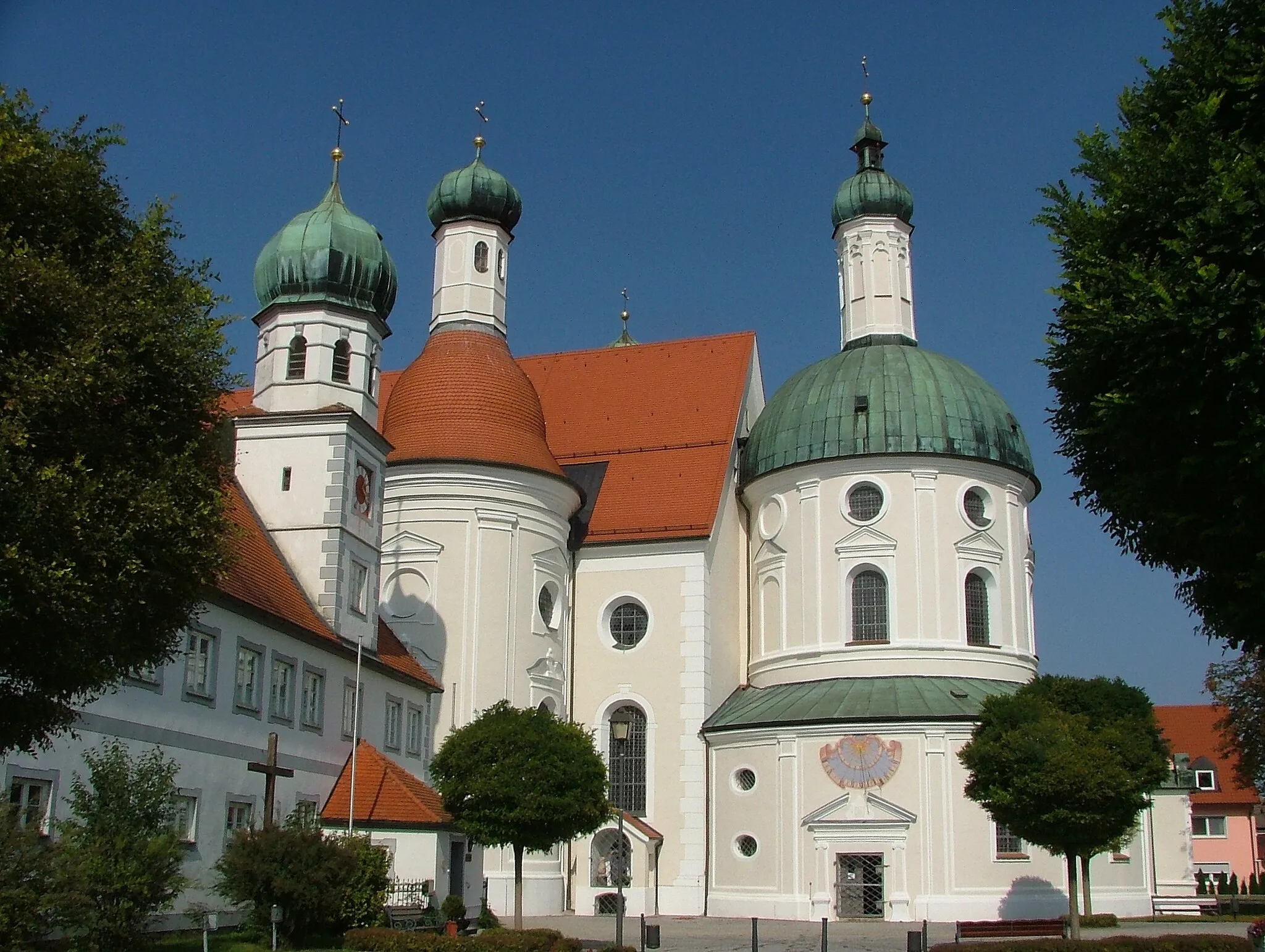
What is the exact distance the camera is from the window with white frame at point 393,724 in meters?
30.7

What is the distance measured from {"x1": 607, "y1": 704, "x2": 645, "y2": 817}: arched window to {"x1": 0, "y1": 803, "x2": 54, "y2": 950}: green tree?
82.7ft

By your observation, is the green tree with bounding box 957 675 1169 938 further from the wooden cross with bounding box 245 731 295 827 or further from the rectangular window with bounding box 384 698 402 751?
the wooden cross with bounding box 245 731 295 827

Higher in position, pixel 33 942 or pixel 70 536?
pixel 70 536

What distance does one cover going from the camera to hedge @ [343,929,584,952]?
2008cm

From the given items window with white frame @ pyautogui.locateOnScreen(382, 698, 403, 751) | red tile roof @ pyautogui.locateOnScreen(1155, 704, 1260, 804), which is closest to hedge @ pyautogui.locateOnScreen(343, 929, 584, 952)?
window with white frame @ pyautogui.locateOnScreen(382, 698, 403, 751)

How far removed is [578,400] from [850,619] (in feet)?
41.6

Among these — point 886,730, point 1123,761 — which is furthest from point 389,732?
point 1123,761

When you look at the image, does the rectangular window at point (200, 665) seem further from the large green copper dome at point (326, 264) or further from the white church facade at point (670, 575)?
the large green copper dome at point (326, 264)

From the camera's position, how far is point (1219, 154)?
13.5 metres

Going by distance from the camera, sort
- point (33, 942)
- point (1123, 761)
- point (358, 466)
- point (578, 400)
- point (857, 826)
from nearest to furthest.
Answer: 1. point (33, 942)
2. point (1123, 761)
3. point (358, 466)
4. point (857, 826)
5. point (578, 400)

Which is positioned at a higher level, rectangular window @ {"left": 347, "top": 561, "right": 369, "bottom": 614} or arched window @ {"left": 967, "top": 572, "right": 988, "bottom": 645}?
arched window @ {"left": 967, "top": 572, "right": 988, "bottom": 645}

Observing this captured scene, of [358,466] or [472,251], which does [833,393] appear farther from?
[358,466]

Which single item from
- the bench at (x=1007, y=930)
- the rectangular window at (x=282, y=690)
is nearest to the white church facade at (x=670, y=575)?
the rectangular window at (x=282, y=690)

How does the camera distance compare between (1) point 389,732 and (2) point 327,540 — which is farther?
(1) point 389,732
